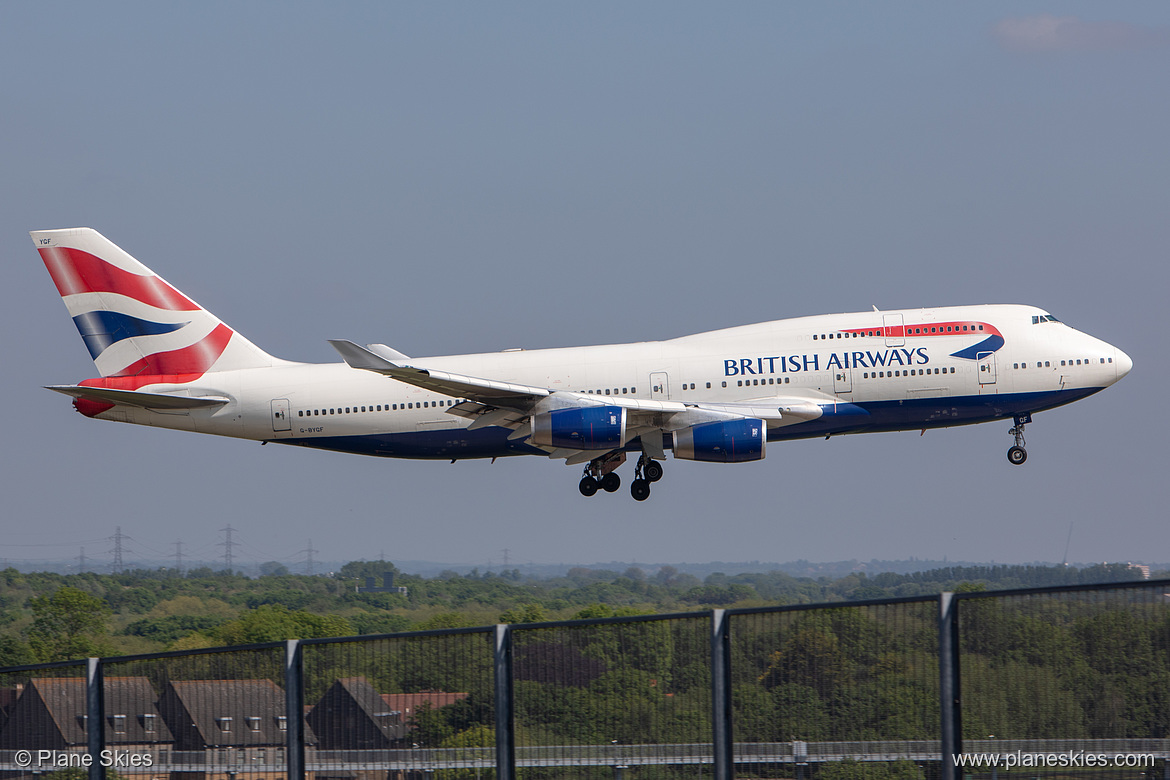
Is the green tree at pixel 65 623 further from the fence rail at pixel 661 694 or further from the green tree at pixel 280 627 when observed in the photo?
the fence rail at pixel 661 694

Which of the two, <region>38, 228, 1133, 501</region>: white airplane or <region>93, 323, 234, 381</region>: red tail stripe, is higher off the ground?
<region>93, 323, 234, 381</region>: red tail stripe

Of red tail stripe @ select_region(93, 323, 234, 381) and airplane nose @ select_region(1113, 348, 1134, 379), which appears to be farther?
red tail stripe @ select_region(93, 323, 234, 381)

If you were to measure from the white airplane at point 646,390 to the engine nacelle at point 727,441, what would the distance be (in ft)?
0.13

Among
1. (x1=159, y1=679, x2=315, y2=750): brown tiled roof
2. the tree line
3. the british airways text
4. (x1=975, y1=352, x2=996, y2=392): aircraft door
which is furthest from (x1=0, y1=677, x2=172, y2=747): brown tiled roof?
the tree line

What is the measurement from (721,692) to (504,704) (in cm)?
222

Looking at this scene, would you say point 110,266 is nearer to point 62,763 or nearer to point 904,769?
point 62,763

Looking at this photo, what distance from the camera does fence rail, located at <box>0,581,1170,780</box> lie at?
999 cm

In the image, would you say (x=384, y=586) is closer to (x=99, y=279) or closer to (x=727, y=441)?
(x=99, y=279)

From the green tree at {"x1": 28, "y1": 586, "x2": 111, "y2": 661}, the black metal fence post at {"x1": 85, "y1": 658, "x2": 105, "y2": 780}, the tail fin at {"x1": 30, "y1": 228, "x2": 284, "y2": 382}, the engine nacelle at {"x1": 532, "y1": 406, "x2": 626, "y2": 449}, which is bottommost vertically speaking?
the green tree at {"x1": 28, "y1": 586, "x2": 111, "y2": 661}


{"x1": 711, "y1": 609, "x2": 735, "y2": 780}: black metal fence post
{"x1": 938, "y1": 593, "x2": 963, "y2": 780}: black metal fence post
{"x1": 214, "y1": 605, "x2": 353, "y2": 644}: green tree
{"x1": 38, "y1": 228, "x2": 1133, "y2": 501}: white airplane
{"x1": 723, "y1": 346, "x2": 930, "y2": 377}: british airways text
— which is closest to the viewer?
{"x1": 938, "y1": 593, "x2": 963, "y2": 780}: black metal fence post

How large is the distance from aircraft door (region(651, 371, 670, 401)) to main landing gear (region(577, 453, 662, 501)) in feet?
7.30

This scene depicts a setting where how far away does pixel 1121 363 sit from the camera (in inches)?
1519

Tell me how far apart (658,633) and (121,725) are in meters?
6.83

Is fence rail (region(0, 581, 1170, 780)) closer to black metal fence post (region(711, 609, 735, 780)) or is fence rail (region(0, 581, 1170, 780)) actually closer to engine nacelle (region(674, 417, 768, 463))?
black metal fence post (region(711, 609, 735, 780))
